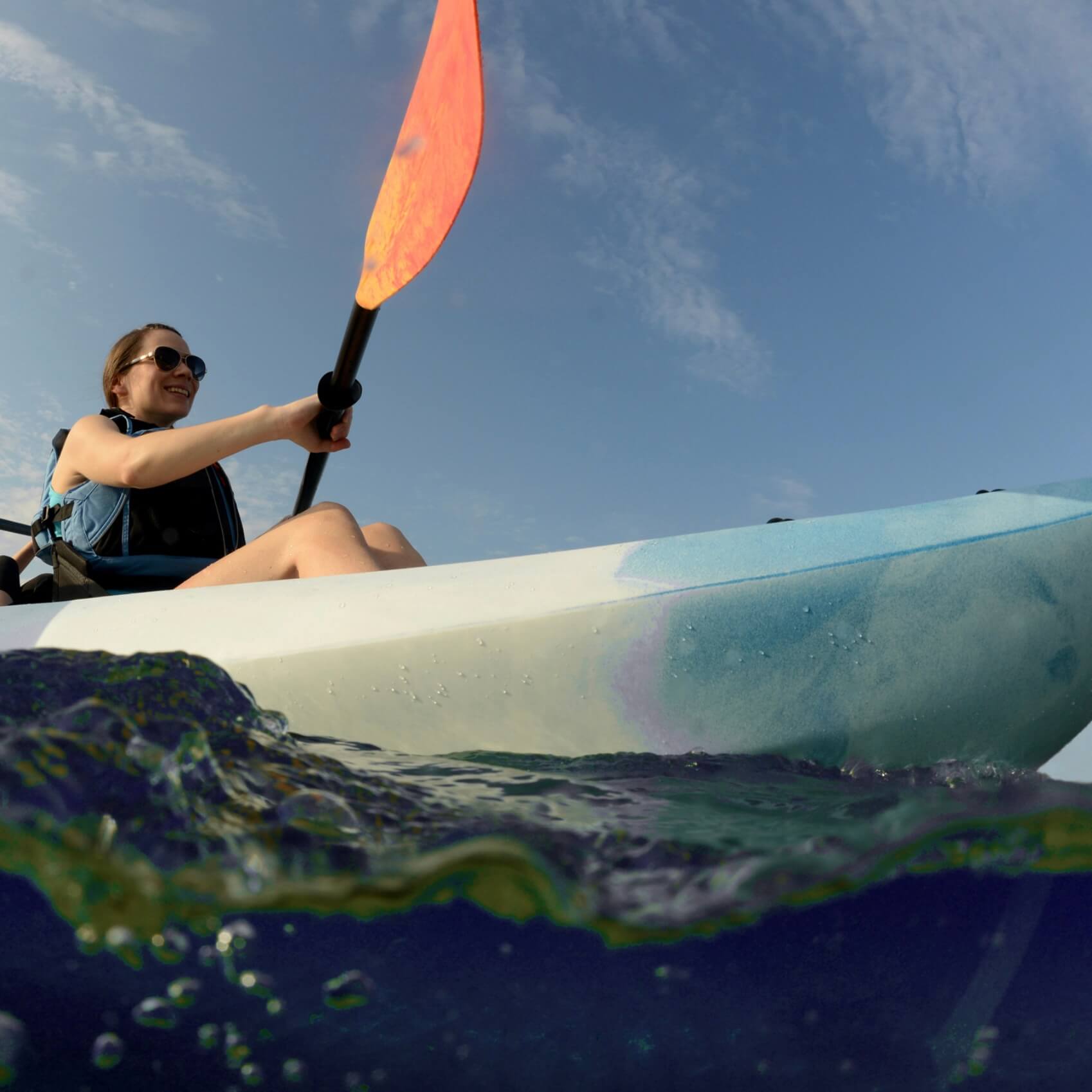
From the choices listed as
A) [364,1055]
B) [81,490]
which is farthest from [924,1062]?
[81,490]

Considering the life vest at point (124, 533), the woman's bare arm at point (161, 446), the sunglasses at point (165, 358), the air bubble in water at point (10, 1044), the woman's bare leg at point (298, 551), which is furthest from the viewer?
the sunglasses at point (165, 358)

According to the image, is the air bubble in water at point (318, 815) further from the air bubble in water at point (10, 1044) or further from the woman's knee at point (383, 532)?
the woman's knee at point (383, 532)

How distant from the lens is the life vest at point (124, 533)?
169 cm

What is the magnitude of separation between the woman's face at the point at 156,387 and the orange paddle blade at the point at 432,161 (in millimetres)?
504

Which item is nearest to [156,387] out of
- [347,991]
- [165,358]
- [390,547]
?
[165,358]

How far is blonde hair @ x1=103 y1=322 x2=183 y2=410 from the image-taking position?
204 cm

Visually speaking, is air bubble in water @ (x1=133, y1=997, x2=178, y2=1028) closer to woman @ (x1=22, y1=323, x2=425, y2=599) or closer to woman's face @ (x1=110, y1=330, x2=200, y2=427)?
woman @ (x1=22, y1=323, x2=425, y2=599)

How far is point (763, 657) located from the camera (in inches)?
41.7

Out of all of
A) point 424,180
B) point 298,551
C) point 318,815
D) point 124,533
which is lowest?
point 318,815

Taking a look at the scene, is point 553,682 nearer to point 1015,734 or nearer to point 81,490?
point 1015,734

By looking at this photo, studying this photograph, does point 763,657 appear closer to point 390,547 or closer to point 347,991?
point 347,991

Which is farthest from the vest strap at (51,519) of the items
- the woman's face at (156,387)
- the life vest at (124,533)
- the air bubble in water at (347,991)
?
the air bubble in water at (347,991)

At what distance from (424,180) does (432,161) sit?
39 millimetres

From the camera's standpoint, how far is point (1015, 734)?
3.66 ft
